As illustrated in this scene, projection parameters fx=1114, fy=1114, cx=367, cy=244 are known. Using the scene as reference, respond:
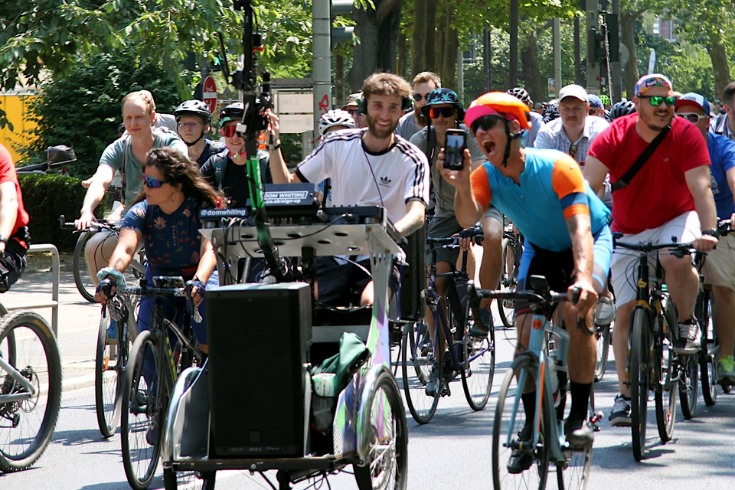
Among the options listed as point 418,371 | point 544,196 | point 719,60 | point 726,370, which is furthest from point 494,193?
point 719,60

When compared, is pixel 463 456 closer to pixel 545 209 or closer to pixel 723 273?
pixel 545 209

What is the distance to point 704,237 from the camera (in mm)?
6344

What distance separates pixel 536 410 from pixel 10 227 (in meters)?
3.28

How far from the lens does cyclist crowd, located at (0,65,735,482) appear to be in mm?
5156

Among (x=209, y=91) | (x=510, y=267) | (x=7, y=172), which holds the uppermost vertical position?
(x=209, y=91)

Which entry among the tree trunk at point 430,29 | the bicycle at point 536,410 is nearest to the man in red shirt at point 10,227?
the bicycle at point 536,410

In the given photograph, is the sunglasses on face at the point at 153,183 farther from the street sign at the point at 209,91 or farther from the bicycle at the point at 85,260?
the street sign at the point at 209,91

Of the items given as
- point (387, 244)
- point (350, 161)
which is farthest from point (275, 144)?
point (387, 244)

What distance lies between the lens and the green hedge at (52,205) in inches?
692

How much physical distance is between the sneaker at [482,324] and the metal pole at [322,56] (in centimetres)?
613

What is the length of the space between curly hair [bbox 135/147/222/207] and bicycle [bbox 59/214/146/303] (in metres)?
1.61

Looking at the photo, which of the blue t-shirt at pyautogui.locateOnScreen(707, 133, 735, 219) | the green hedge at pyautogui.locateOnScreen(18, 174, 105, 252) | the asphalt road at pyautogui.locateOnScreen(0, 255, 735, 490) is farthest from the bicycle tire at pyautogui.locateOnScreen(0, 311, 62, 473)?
the green hedge at pyautogui.locateOnScreen(18, 174, 105, 252)

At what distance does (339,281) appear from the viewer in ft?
19.2

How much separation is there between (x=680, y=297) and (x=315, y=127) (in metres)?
7.92
